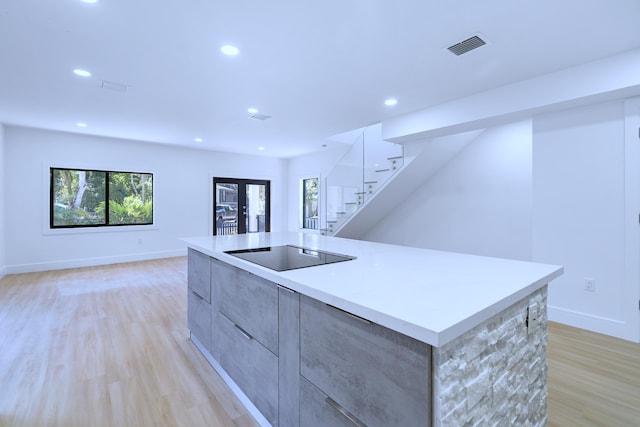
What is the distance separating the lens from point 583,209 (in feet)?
10.5

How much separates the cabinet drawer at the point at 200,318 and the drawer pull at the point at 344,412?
1.47 meters

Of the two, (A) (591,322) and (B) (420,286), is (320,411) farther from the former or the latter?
(A) (591,322)

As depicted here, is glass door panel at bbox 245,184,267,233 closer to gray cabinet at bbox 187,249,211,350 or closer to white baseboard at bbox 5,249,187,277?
white baseboard at bbox 5,249,187,277

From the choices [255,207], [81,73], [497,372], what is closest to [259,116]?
[81,73]

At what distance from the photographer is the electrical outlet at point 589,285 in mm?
3132

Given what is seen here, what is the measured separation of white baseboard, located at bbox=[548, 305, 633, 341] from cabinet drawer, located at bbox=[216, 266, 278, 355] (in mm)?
3395

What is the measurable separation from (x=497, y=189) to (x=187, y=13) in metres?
4.54

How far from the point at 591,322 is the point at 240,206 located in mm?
7128

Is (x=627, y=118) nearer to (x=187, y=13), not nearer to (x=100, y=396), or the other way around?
(x=187, y=13)

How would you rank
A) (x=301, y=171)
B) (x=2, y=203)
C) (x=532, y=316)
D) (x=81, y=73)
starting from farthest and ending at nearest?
(x=301, y=171) < (x=2, y=203) < (x=81, y=73) < (x=532, y=316)

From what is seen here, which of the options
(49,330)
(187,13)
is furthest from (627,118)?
(49,330)

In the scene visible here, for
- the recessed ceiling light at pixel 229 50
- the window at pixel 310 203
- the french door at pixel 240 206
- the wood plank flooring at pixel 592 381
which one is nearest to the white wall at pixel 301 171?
the window at pixel 310 203

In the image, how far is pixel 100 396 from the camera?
2018 mm

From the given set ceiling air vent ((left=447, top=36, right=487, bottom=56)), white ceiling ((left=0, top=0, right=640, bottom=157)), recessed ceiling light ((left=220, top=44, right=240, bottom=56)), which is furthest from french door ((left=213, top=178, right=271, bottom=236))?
ceiling air vent ((left=447, top=36, right=487, bottom=56))
